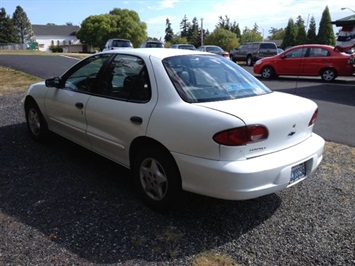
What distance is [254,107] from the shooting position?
10.2ft

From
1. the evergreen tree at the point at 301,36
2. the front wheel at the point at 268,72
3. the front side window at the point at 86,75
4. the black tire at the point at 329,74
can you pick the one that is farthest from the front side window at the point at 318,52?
the evergreen tree at the point at 301,36

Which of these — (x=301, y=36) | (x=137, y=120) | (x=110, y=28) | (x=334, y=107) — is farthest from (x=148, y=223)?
(x=110, y=28)

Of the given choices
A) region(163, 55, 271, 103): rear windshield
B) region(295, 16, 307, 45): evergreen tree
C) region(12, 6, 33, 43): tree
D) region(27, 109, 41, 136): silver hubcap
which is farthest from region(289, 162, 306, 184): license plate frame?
region(12, 6, 33, 43): tree

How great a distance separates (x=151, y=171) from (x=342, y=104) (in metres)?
8.19

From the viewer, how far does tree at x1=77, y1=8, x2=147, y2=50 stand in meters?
68.3

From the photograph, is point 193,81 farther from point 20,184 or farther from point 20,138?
point 20,138

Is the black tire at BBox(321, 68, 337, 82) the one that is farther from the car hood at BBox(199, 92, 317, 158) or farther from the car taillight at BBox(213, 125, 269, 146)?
the car taillight at BBox(213, 125, 269, 146)

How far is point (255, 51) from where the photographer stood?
85.6ft

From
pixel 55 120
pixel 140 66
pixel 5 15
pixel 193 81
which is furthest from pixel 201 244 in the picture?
pixel 5 15

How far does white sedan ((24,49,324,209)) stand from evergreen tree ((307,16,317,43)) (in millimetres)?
67064

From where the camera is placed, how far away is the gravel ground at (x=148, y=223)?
278 cm

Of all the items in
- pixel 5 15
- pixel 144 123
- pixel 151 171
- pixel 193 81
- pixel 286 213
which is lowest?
pixel 286 213

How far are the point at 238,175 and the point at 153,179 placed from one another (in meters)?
0.92

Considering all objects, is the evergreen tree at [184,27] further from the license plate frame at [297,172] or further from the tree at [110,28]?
the license plate frame at [297,172]
